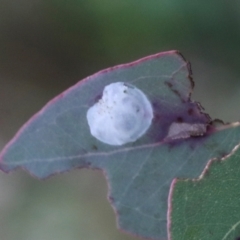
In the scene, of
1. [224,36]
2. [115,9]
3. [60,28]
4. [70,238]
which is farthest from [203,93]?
[70,238]

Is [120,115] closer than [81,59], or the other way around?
[120,115]

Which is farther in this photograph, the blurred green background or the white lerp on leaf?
the blurred green background

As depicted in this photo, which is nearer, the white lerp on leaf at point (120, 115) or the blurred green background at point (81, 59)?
the white lerp on leaf at point (120, 115)

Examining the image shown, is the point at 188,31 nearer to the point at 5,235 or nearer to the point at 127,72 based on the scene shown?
the point at 127,72
